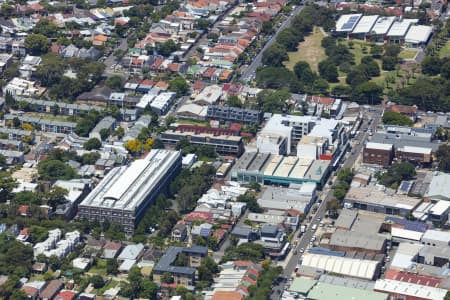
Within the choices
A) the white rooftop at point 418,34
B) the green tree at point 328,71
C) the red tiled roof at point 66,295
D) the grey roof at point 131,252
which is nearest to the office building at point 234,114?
the green tree at point 328,71

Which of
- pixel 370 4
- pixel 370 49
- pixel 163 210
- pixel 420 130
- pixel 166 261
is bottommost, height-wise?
pixel 166 261

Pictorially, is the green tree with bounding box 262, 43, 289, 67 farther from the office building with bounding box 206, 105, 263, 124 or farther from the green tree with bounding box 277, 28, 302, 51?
the office building with bounding box 206, 105, 263, 124

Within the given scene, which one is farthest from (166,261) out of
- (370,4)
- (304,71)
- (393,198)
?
(370,4)

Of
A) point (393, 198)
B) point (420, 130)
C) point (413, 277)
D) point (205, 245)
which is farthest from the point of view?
point (420, 130)

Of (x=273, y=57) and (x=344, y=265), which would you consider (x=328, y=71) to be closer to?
(x=273, y=57)

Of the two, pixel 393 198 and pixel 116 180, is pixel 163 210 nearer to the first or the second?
pixel 116 180

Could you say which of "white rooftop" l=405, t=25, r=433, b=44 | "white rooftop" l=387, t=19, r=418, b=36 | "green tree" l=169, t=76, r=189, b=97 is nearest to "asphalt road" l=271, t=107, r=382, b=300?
"green tree" l=169, t=76, r=189, b=97
